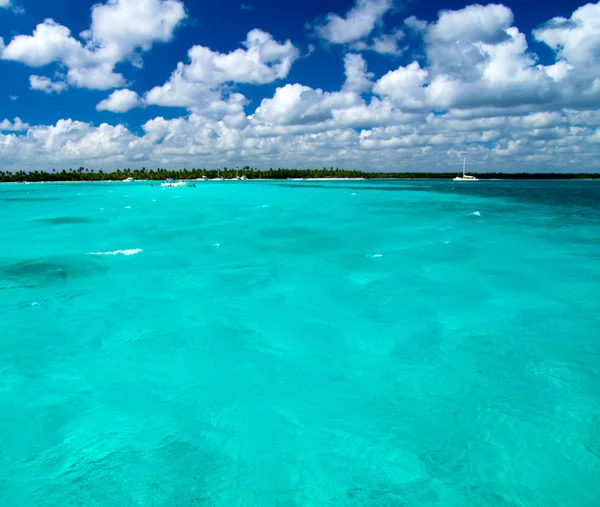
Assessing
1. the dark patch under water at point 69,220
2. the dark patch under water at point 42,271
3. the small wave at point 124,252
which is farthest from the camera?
the dark patch under water at point 69,220

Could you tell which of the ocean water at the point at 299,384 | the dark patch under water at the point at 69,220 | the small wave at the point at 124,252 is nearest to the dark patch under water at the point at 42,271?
the ocean water at the point at 299,384

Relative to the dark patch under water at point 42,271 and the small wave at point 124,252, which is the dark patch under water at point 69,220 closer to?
the small wave at point 124,252

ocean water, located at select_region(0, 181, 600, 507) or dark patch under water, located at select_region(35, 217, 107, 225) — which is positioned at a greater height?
dark patch under water, located at select_region(35, 217, 107, 225)

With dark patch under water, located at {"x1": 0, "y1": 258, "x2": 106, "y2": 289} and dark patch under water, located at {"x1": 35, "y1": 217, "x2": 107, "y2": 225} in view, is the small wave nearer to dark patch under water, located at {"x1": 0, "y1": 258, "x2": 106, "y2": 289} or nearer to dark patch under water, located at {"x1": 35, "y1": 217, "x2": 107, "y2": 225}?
dark patch under water, located at {"x1": 0, "y1": 258, "x2": 106, "y2": 289}

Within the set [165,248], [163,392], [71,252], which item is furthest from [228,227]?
[163,392]

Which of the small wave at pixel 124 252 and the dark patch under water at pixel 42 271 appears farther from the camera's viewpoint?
the small wave at pixel 124 252

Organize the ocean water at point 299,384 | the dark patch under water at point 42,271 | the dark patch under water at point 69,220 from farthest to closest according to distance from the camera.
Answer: the dark patch under water at point 69,220, the dark patch under water at point 42,271, the ocean water at point 299,384

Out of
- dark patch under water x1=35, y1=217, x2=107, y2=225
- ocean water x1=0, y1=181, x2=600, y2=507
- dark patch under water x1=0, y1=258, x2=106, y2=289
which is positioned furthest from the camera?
dark patch under water x1=35, y1=217, x2=107, y2=225

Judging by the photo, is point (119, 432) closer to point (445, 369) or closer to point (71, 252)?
point (445, 369)

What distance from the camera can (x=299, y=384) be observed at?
34.8ft

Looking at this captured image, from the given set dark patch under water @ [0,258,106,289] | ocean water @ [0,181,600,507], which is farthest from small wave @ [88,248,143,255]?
ocean water @ [0,181,600,507]

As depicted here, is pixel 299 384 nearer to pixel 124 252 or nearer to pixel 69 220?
pixel 124 252

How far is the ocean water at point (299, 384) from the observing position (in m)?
7.25

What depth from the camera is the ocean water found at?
23.8 feet
